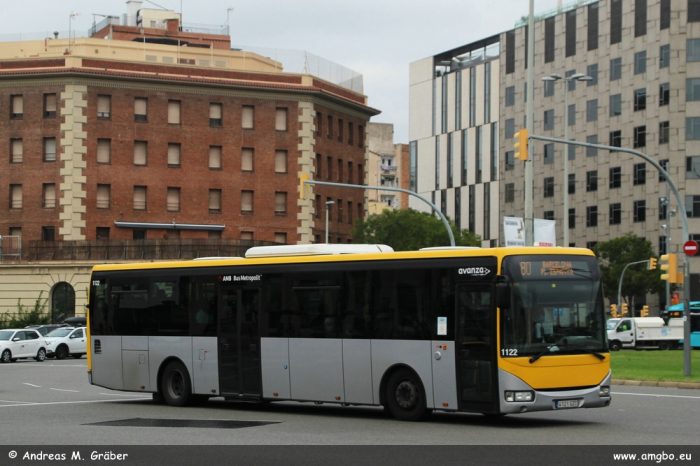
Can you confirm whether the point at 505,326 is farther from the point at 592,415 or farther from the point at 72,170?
the point at 72,170

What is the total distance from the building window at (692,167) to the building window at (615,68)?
9.55m

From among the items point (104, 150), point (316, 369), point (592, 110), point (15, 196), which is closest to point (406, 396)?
point (316, 369)

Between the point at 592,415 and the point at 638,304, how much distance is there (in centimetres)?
7038

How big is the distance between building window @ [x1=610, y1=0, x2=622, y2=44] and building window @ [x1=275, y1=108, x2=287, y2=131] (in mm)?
32756

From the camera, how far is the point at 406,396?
669 inches

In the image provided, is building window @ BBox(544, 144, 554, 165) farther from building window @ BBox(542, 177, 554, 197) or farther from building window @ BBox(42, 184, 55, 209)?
building window @ BBox(42, 184, 55, 209)

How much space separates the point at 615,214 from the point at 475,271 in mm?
75689

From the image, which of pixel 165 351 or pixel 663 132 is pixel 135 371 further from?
pixel 663 132

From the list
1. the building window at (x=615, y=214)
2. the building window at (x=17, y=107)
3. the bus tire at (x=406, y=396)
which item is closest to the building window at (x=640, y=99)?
the building window at (x=615, y=214)

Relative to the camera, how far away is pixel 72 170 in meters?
63.9

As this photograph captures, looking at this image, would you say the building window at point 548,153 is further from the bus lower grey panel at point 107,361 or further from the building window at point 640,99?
the bus lower grey panel at point 107,361

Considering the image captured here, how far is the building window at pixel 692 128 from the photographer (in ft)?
270
